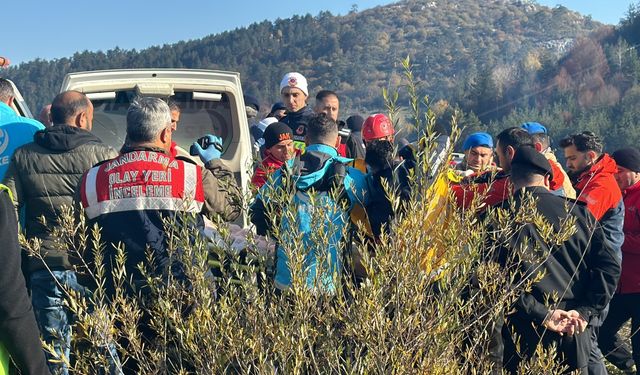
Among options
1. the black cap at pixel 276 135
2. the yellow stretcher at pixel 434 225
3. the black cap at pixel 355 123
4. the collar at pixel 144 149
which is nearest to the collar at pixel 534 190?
the yellow stretcher at pixel 434 225

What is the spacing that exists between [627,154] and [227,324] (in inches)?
173

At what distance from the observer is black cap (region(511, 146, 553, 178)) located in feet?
13.8

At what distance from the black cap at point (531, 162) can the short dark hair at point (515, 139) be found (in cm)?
76

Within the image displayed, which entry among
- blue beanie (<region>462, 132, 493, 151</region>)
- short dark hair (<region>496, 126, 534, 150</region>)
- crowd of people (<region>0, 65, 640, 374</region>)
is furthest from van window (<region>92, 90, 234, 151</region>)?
short dark hair (<region>496, 126, 534, 150</region>)

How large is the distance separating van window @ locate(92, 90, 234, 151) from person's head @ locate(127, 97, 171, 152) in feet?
9.26

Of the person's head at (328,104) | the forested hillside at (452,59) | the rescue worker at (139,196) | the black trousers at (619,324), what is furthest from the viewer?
the forested hillside at (452,59)

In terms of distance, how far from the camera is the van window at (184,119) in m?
6.63

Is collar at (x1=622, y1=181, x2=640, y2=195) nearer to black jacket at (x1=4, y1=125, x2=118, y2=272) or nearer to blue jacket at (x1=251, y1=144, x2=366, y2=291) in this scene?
blue jacket at (x1=251, y1=144, x2=366, y2=291)

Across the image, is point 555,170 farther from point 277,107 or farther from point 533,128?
point 277,107

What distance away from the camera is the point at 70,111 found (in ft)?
15.2

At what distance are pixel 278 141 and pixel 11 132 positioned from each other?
63.5 inches

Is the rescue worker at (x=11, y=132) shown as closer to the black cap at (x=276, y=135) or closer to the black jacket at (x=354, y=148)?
the black cap at (x=276, y=135)

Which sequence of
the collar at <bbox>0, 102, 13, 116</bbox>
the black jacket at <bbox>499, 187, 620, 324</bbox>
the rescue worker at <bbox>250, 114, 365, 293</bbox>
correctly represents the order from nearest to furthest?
the rescue worker at <bbox>250, 114, 365, 293</bbox> < the black jacket at <bbox>499, 187, 620, 324</bbox> < the collar at <bbox>0, 102, 13, 116</bbox>

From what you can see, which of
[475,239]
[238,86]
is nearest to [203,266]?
[475,239]
